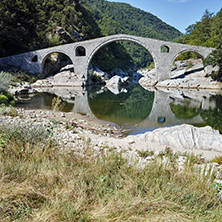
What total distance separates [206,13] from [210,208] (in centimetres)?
4250

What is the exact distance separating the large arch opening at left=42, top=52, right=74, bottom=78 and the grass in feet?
86.8

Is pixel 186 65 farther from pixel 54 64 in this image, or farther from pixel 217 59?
pixel 54 64

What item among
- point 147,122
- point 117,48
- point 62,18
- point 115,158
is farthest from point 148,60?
point 115,158

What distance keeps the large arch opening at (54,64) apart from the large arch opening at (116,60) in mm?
3699

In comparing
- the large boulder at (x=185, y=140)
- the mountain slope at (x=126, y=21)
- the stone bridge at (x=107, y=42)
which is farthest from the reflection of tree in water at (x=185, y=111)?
the mountain slope at (x=126, y=21)

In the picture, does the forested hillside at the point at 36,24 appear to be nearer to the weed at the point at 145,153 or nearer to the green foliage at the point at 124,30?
the green foliage at the point at 124,30

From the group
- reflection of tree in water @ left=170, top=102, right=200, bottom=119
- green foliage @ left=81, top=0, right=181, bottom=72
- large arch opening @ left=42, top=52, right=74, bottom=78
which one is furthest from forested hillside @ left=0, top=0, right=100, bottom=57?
reflection of tree in water @ left=170, top=102, right=200, bottom=119

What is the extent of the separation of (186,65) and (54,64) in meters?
19.8

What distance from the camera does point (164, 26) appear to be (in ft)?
325

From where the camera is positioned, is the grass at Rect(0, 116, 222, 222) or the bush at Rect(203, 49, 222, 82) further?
the bush at Rect(203, 49, 222, 82)

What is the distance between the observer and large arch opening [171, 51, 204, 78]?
25.3m

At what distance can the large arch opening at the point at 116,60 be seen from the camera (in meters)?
29.8

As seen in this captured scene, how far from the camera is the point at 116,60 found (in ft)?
148

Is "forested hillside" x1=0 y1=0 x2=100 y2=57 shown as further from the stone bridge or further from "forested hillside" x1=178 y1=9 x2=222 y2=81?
"forested hillside" x1=178 y1=9 x2=222 y2=81
